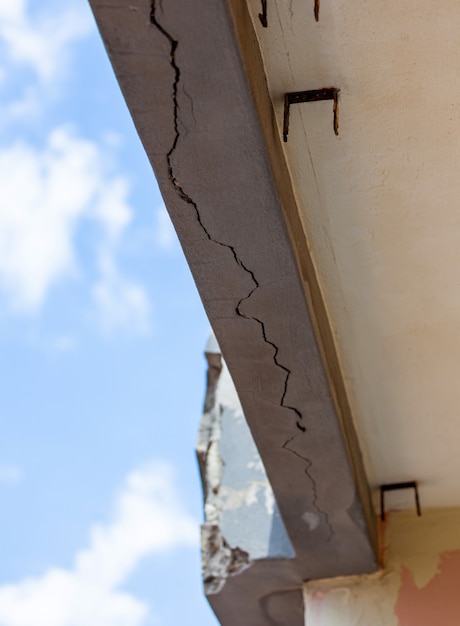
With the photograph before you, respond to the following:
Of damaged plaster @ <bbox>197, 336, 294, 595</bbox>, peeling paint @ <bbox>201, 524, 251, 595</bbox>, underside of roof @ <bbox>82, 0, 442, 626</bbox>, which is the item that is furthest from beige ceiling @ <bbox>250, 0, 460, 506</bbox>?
peeling paint @ <bbox>201, 524, 251, 595</bbox>

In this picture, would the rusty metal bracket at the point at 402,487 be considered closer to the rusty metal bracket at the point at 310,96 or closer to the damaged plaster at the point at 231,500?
the damaged plaster at the point at 231,500

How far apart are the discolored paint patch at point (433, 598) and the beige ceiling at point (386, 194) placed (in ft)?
0.83

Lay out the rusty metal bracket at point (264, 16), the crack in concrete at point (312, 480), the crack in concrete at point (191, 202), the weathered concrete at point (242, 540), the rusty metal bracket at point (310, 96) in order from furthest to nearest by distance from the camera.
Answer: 1. the weathered concrete at point (242, 540)
2. the crack in concrete at point (312, 480)
3. the rusty metal bracket at point (310, 96)
4. the rusty metal bracket at point (264, 16)
5. the crack in concrete at point (191, 202)

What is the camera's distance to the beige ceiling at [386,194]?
1334mm

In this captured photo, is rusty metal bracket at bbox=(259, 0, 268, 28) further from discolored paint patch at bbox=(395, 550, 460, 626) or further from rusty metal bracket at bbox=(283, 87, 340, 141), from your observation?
discolored paint patch at bbox=(395, 550, 460, 626)

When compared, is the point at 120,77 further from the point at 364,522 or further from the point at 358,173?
the point at 364,522

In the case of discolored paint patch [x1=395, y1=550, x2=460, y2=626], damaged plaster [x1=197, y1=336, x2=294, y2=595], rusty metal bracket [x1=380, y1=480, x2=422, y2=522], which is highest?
damaged plaster [x1=197, y1=336, x2=294, y2=595]

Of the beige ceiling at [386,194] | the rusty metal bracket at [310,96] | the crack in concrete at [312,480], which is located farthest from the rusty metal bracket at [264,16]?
the crack in concrete at [312,480]

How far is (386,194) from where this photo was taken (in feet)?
5.08

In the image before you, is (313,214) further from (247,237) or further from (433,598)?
(433,598)

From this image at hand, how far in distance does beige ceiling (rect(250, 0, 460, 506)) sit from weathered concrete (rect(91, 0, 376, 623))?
0.20ft

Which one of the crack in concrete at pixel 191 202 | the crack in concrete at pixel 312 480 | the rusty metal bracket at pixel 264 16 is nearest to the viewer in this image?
the crack in concrete at pixel 191 202

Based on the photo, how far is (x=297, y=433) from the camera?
1.77 m

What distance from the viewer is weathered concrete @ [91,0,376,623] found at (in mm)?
1159
